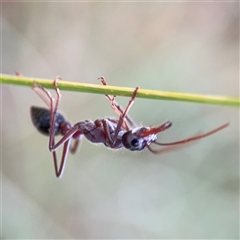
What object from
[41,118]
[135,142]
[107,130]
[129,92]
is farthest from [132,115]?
[129,92]

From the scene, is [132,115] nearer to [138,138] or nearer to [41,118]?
[41,118]

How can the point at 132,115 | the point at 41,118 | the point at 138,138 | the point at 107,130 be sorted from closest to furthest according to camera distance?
the point at 138,138
the point at 107,130
the point at 41,118
the point at 132,115

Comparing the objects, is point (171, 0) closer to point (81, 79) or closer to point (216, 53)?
point (216, 53)

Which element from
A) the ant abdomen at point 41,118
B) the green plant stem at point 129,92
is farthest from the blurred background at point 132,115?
the green plant stem at point 129,92

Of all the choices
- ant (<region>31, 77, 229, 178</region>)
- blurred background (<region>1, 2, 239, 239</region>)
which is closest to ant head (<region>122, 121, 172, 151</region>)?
ant (<region>31, 77, 229, 178</region>)

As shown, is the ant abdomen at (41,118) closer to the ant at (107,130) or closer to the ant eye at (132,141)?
the ant at (107,130)

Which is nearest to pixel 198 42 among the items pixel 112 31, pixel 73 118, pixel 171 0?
pixel 171 0

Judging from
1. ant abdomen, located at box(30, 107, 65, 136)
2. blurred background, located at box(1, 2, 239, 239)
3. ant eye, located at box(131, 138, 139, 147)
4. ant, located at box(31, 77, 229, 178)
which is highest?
blurred background, located at box(1, 2, 239, 239)

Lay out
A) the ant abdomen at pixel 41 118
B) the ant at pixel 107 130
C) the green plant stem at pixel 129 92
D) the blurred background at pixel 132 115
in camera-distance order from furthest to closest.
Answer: the blurred background at pixel 132 115 < the ant abdomen at pixel 41 118 < the ant at pixel 107 130 < the green plant stem at pixel 129 92

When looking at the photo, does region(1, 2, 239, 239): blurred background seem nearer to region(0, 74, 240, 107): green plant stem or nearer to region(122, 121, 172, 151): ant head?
region(122, 121, 172, 151): ant head
